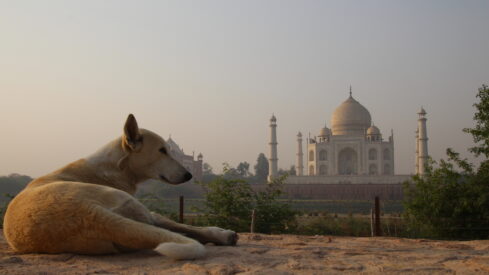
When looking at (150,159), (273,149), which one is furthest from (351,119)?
(150,159)

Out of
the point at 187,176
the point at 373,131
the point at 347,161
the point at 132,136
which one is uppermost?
the point at 373,131

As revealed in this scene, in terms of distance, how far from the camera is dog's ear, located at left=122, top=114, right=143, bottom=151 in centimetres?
274

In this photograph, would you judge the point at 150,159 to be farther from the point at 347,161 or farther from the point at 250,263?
the point at 347,161

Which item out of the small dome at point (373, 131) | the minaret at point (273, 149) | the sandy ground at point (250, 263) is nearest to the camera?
the sandy ground at point (250, 263)

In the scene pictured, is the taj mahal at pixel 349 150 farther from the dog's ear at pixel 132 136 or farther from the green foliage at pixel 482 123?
the dog's ear at pixel 132 136

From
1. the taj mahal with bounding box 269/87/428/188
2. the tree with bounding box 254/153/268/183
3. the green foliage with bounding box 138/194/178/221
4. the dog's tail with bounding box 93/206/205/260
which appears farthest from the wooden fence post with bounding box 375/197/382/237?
the tree with bounding box 254/153/268/183

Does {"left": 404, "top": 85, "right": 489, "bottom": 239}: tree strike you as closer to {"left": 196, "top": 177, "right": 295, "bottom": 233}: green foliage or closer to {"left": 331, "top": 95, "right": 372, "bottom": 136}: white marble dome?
{"left": 196, "top": 177, "right": 295, "bottom": 233}: green foliage

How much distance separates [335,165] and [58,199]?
3770cm

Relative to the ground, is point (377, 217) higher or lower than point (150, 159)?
lower

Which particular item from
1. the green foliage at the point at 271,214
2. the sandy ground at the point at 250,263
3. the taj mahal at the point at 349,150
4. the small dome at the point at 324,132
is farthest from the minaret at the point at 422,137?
the sandy ground at the point at 250,263

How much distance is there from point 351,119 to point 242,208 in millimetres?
34189

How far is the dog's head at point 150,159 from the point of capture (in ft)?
9.23

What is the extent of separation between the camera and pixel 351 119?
41.1 metres

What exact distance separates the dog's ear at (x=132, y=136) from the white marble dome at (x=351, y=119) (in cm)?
3875
